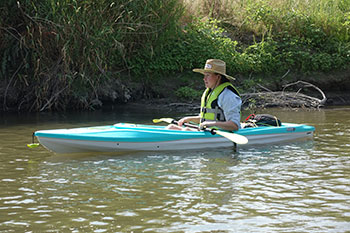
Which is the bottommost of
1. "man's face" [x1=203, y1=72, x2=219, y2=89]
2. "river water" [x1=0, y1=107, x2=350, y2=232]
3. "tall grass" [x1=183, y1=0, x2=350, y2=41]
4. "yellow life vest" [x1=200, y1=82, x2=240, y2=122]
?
"river water" [x1=0, y1=107, x2=350, y2=232]

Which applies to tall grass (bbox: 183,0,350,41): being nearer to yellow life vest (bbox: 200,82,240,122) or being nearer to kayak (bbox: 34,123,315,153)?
yellow life vest (bbox: 200,82,240,122)

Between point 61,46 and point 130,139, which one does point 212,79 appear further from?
point 61,46

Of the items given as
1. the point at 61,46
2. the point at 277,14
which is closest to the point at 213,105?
the point at 61,46

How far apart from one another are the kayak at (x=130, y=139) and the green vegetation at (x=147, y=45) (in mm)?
3633

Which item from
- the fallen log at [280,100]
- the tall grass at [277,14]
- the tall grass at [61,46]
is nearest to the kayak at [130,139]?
the tall grass at [61,46]

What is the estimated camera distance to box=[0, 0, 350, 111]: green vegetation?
10.1m

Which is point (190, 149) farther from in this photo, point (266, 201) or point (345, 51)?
point (345, 51)

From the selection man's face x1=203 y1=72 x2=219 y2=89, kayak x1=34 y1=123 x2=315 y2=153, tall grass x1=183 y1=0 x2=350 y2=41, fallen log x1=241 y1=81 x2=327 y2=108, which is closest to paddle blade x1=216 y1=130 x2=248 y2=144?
kayak x1=34 y1=123 x2=315 y2=153

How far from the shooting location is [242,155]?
644 cm

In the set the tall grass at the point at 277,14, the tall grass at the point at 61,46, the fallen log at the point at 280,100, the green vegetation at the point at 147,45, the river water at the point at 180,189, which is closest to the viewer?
the river water at the point at 180,189

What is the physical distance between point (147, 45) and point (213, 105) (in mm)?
5081

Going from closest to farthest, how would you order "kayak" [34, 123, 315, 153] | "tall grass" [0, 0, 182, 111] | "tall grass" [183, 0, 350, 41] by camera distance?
"kayak" [34, 123, 315, 153] → "tall grass" [0, 0, 182, 111] → "tall grass" [183, 0, 350, 41]

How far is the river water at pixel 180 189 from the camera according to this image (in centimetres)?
385

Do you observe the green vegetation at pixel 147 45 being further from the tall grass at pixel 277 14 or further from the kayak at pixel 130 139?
the kayak at pixel 130 139
